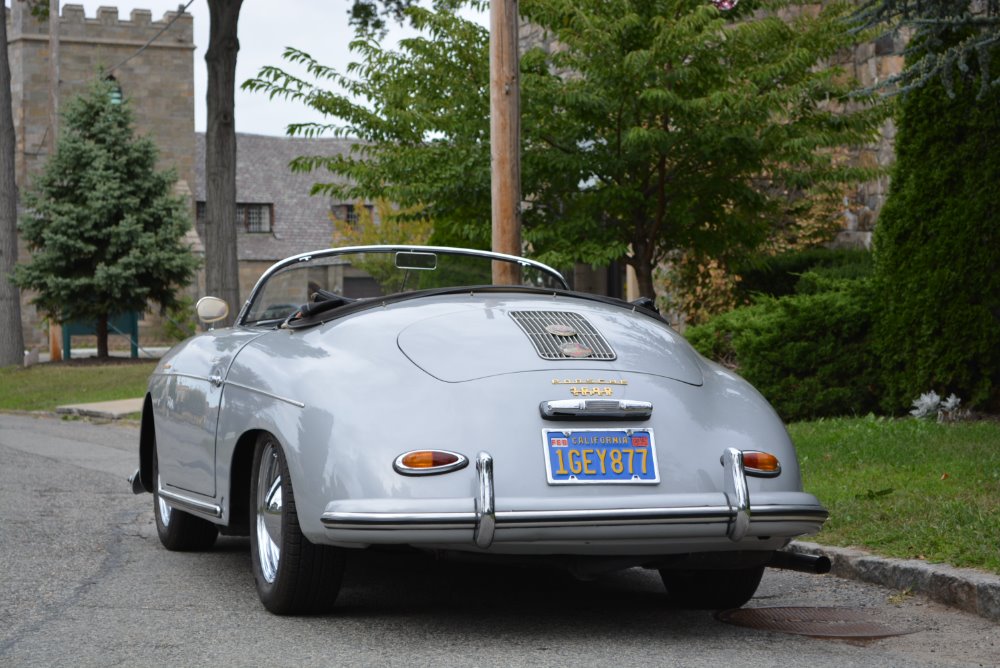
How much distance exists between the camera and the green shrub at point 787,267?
15.6 m

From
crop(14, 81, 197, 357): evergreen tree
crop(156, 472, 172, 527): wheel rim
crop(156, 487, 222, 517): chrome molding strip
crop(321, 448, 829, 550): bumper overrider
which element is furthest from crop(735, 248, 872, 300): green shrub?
crop(14, 81, 197, 357): evergreen tree

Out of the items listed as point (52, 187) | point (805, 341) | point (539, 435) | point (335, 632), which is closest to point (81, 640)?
point (335, 632)

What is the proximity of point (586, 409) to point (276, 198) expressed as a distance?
53.3m

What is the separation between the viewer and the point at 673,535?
4465mm

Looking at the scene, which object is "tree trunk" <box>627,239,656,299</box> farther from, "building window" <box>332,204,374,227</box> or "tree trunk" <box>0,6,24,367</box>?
"building window" <box>332,204,374,227</box>

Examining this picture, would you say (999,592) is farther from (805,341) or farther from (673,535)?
(805,341)

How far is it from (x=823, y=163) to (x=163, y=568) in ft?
31.3

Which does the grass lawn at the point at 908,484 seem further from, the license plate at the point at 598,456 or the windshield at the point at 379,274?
the windshield at the point at 379,274

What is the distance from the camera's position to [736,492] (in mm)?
4551

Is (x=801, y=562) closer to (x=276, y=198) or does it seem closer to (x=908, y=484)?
(x=908, y=484)

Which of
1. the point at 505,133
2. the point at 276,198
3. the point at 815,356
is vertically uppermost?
the point at 276,198

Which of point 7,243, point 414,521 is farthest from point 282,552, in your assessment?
point 7,243

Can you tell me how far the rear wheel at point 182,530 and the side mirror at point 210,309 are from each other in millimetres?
783

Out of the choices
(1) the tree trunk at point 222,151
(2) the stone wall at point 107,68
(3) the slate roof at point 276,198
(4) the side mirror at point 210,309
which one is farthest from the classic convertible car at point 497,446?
(3) the slate roof at point 276,198
